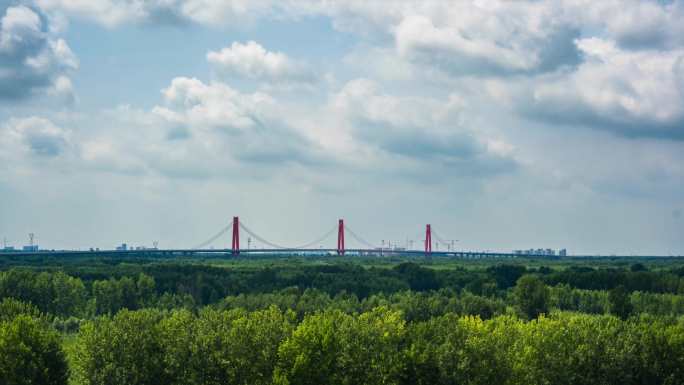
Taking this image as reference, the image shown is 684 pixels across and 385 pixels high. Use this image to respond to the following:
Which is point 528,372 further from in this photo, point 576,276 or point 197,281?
point 576,276

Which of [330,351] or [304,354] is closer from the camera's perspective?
[304,354]

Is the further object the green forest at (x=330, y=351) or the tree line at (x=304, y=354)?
the green forest at (x=330, y=351)

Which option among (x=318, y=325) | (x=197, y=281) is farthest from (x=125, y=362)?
(x=197, y=281)

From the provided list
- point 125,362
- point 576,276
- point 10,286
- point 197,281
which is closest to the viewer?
point 125,362

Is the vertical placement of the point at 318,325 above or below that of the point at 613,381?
above

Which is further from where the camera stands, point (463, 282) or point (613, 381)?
point (463, 282)

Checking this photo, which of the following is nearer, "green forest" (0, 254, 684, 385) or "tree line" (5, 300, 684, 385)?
"tree line" (5, 300, 684, 385)

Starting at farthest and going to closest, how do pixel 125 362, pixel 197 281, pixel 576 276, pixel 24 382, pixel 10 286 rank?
pixel 576 276, pixel 197 281, pixel 10 286, pixel 125 362, pixel 24 382

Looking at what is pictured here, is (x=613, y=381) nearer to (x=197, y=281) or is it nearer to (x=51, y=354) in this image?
(x=51, y=354)

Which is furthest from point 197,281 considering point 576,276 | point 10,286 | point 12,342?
point 12,342
